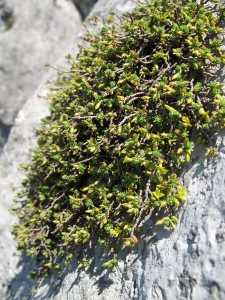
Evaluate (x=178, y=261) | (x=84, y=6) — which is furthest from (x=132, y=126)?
(x=84, y=6)

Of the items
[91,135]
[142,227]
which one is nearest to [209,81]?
[91,135]

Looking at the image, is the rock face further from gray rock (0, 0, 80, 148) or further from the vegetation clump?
gray rock (0, 0, 80, 148)

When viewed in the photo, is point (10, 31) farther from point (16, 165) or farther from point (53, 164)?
point (53, 164)

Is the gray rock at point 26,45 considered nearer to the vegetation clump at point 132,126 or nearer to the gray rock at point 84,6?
the gray rock at point 84,6

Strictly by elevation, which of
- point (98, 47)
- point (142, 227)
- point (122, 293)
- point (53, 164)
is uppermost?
point (98, 47)

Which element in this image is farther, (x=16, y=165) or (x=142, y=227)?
(x=16, y=165)

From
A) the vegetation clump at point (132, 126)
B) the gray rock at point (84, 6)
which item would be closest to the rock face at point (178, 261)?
the vegetation clump at point (132, 126)

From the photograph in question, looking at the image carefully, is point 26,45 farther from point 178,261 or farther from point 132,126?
point 178,261

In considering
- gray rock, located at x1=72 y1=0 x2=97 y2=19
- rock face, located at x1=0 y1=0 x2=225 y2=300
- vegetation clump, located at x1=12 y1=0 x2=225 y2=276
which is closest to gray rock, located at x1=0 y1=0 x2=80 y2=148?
gray rock, located at x1=72 y1=0 x2=97 y2=19
